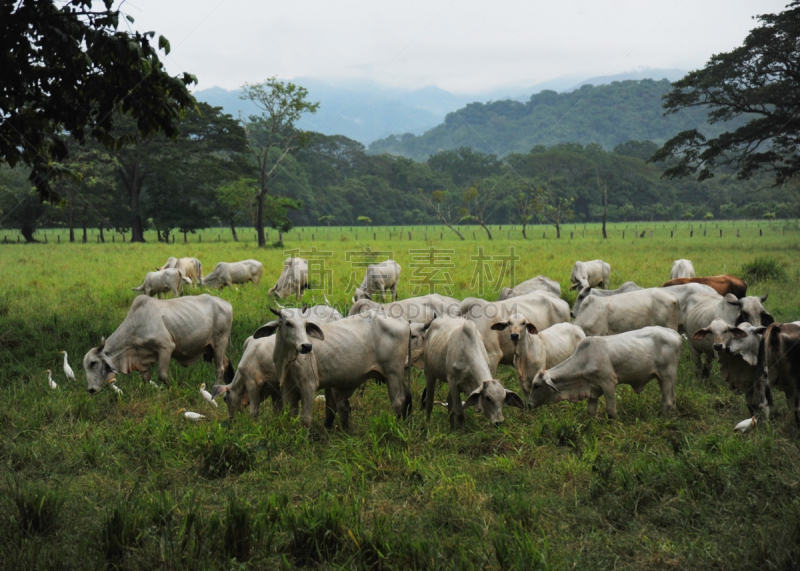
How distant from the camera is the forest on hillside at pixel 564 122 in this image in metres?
143

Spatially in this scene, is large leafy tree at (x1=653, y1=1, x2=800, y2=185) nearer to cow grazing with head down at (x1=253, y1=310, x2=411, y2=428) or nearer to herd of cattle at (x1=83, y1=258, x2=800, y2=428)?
herd of cattle at (x1=83, y1=258, x2=800, y2=428)

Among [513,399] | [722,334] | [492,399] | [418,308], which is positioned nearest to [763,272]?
[722,334]

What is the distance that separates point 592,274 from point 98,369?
43.4ft

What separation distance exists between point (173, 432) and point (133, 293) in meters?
10.8

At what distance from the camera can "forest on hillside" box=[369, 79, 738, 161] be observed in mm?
Result: 143250

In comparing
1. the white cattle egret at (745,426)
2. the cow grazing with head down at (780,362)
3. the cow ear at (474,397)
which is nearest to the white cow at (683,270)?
the cow grazing with head down at (780,362)

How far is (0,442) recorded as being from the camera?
6.88 m

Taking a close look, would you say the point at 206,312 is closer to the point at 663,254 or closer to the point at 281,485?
the point at 281,485

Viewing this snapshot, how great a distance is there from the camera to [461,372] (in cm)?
740

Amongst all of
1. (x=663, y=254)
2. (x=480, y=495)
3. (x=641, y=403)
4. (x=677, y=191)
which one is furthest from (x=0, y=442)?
(x=677, y=191)

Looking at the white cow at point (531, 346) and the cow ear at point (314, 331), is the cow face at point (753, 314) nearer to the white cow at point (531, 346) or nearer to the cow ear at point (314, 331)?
the white cow at point (531, 346)

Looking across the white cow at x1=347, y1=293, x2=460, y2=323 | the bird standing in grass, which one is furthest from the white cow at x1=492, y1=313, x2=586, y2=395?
the bird standing in grass

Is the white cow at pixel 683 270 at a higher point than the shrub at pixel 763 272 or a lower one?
higher

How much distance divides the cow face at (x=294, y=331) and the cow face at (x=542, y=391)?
2.52 metres
